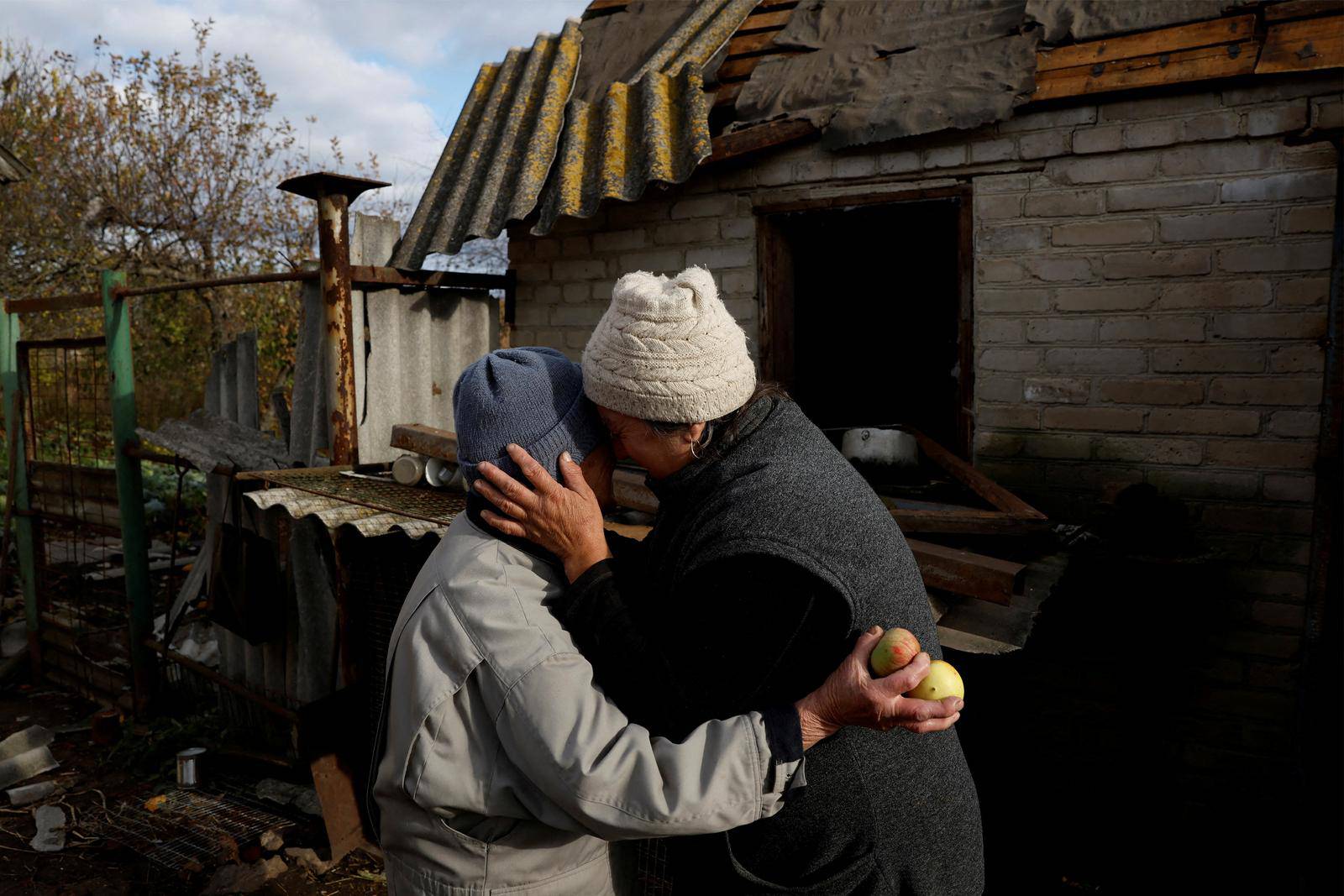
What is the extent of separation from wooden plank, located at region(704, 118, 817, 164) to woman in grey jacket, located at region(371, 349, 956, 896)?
129 inches

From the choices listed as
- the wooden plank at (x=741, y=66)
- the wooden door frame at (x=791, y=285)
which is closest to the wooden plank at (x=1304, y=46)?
the wooden door frame at (x=791, y=285)

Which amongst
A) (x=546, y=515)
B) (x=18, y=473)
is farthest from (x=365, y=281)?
(x=18, y=473)

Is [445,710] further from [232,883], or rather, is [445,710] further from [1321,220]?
[1321,220]

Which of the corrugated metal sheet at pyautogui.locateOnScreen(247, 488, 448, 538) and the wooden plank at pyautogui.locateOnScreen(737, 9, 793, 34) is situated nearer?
the corrugated metal sheet at pyautogui.locateOnScreen(247, 488, 448, 538)

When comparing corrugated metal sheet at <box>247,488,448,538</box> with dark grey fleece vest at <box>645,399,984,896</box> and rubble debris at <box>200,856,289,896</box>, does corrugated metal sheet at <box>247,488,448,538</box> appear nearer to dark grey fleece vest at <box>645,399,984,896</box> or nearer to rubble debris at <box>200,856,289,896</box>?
rubble debris at <box>200,856,289,896</box>

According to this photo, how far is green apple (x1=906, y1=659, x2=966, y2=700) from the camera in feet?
4.75

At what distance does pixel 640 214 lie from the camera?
520 cm

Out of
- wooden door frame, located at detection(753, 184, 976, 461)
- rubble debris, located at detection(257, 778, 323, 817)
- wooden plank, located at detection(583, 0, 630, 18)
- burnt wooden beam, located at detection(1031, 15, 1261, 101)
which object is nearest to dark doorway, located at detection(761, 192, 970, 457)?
wooden door frame, located at detection(753, 184, 976, 461)

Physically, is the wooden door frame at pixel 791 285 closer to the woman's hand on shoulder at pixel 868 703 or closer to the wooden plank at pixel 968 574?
the wooden plank at pixel 968 574

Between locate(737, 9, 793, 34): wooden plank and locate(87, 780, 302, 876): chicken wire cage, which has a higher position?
locate(737, 9, 793, 34): wooden plank

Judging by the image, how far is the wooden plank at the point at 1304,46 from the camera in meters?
3.66

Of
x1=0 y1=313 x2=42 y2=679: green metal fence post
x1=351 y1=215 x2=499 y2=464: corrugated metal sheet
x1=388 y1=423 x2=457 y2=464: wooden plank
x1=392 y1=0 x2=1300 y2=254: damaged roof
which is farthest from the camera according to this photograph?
x1=0 y1=313 x2=42 y2=679: green metal fence post

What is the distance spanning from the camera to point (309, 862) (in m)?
4.22

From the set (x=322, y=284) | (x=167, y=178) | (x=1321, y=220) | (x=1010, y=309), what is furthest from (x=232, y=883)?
(x=167, y=178)
